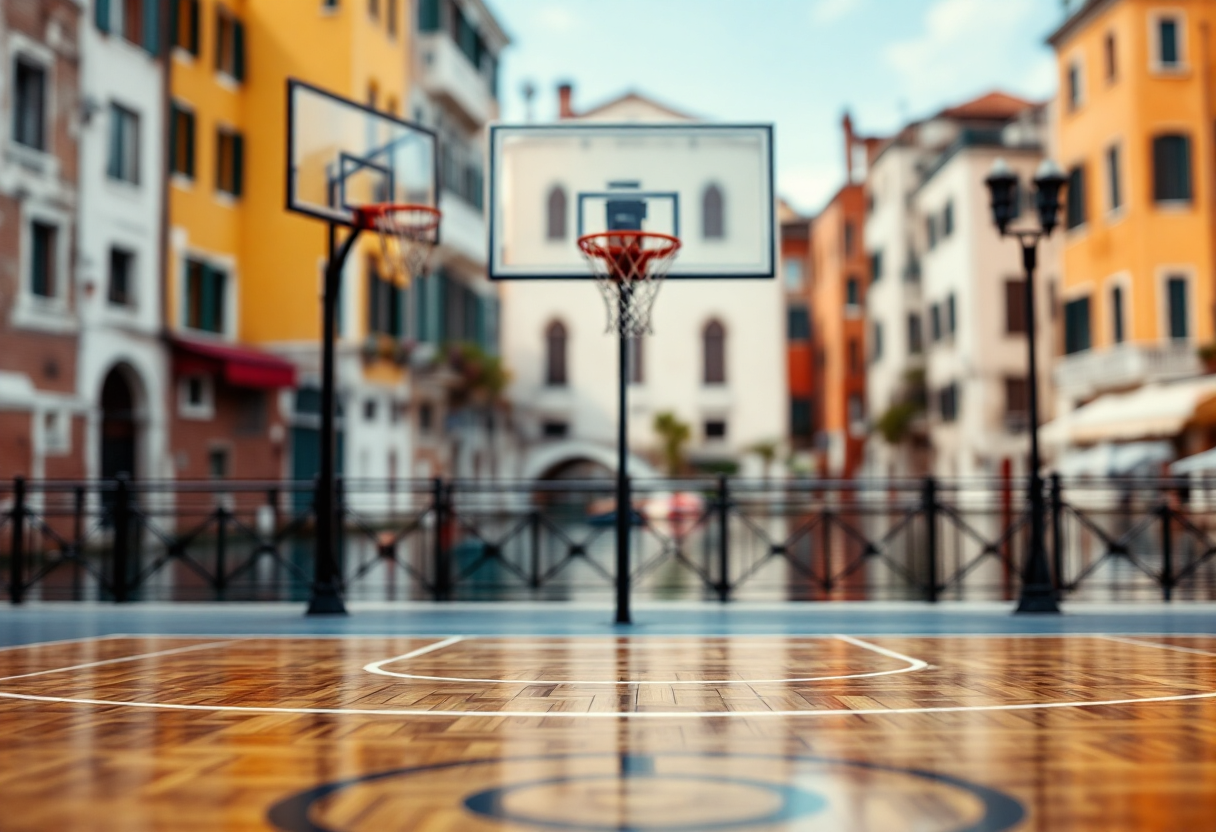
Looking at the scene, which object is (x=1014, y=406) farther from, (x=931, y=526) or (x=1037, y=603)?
(x=1037, y=603)

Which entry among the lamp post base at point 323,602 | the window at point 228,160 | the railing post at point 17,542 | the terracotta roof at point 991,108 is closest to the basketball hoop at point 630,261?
the lamp post base at point 323,602

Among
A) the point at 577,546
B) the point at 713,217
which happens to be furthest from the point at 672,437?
the point at 713,217

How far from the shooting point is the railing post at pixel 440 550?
1331 centimetres

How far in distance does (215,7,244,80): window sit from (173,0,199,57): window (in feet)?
3.76

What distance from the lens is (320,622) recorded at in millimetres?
11953

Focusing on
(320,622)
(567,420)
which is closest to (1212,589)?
(320,622)

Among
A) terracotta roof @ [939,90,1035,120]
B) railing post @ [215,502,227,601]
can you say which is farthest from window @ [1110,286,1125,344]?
railing post @ [215,502,227,601]

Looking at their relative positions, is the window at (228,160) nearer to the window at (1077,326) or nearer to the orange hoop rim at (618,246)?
the orange hoop rim at (618,246)

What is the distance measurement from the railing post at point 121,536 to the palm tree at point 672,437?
122 ft

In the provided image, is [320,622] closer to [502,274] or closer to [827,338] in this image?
[502,274]

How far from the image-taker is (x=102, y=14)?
2528cm

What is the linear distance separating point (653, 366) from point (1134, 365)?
24.1 meters

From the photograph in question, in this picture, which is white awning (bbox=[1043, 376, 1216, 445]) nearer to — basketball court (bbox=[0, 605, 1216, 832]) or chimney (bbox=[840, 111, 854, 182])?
basketball court (bbox=[0, 605, 1216, 832])

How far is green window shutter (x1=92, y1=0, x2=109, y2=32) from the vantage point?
25125mm
